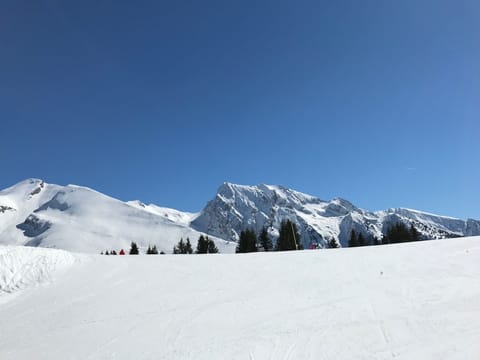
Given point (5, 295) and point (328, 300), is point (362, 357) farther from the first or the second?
point (5, 295)

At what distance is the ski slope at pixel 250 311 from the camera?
20.2 feet

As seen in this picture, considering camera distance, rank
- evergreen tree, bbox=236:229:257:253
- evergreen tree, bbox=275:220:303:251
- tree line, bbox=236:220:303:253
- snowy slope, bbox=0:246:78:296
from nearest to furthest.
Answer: snowy slope, bbox=0:246:78:296 < evergreen tree, bbox=275:220:303:251 < tree line, bbox=236:220:303:253 < evergreen tree, bbox=236:229:257:253

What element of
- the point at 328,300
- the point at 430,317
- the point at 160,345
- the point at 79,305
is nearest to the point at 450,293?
the point at 430,317

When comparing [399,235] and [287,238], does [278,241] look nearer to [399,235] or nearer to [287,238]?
[287,238]

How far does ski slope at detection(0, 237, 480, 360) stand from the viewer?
6.15 meters

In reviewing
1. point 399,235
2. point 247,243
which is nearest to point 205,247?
point 247,243

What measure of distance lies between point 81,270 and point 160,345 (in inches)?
334

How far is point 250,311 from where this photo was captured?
8266 millimetres

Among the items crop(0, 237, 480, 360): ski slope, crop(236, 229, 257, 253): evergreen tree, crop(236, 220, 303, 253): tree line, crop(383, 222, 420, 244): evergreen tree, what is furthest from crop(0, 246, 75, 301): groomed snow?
crop(383, 222, 420, 244): evergreen tree

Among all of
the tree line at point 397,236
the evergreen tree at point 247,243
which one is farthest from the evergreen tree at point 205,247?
the tree line at point 397,236

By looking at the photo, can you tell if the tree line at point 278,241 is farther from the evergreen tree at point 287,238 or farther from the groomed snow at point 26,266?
the groomed snow at point 26,266

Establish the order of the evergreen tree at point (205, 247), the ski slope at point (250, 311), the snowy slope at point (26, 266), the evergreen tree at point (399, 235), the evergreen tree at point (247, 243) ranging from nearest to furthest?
1. the ski slope at point (250, 311)
2. the snowy slope at point (26, 266)
3. the evergreen tree at point (247, 243)
4. the evergreen tree at point (399, 235)
5. the evergreen tree at point (205, 247)

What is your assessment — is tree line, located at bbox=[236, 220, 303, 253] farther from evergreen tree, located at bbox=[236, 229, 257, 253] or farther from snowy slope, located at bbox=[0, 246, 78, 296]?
snowy slope, located at bbox=[0, 246, 78, 296]

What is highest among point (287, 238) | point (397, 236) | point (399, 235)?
point (399, 235)
